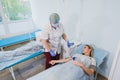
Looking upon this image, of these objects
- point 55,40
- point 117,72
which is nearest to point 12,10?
point 55,40

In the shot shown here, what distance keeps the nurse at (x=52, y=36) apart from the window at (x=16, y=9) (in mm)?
2060

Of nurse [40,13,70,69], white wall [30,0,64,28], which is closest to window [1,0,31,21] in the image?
white wall [30,0,64,28]

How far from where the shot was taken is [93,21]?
1.86 metres

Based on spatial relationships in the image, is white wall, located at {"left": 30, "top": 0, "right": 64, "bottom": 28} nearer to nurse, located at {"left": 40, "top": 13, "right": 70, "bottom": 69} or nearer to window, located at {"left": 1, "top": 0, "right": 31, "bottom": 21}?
window, located at {"left": 1, "top": 0, "right": 31, "bottom": 21}

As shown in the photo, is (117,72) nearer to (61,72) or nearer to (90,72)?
(90,72)

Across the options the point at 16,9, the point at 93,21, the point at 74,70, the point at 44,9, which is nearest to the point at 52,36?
the point at 74,70

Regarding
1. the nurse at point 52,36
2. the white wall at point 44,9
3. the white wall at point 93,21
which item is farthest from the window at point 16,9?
the nurse at point 52,36

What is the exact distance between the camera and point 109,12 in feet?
5.28

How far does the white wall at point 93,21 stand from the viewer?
1.60 meters

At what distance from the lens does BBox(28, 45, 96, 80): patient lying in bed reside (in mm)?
1270

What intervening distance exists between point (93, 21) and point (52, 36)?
0.79 meters

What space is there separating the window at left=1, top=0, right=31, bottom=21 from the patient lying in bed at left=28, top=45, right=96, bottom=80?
254cm

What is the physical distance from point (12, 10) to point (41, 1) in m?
1.11

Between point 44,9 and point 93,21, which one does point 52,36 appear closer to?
point 93,21
